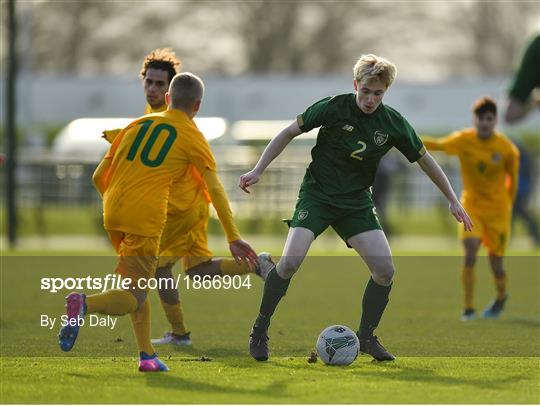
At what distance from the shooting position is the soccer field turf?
25.1 ft

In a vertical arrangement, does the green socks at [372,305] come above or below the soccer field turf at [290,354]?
above

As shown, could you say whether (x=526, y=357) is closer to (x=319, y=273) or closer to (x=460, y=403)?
(x=460, y=403)

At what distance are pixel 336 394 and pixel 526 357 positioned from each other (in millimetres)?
2324

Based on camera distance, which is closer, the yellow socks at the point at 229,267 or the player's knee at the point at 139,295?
the player's knee at the point at 139,295

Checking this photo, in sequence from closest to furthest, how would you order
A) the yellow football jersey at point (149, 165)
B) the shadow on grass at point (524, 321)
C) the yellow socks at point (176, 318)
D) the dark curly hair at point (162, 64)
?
1. the yellow football jersey at point (149, 165)
2. the dark curly hair at point (162, 64)
3. the yellow socks at point (176, 318)
4. the shadow on grass at point (524, 321)

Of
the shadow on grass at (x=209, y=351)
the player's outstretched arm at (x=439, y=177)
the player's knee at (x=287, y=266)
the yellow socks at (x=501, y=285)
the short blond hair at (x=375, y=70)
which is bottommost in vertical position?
the shadow on grass at (x=209, y=351)

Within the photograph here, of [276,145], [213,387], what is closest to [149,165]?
[276,145]

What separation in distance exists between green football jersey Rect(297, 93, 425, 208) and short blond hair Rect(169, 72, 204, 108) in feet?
2.70

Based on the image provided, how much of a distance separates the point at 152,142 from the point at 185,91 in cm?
40

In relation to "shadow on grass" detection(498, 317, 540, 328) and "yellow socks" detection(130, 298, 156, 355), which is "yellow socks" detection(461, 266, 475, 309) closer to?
"shadow on grass" detection(498, 317, 540, 328)

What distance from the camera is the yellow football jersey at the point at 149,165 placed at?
849cm

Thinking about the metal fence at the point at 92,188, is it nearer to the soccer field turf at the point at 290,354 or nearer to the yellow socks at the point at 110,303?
the soccer field turf at the point at 290,354

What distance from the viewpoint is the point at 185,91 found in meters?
8.62

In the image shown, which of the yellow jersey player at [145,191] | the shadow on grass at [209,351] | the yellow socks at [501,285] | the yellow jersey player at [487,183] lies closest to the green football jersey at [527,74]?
the yellow jersey player at [145,191]
